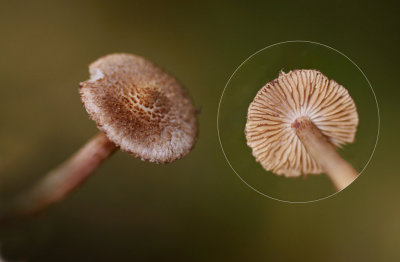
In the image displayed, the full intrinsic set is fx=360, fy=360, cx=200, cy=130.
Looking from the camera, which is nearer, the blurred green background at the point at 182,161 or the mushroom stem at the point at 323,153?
the mushroom stem at the point at 323,153

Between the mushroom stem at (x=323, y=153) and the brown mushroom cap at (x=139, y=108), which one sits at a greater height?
the brown mushroom cap at (x=139, y=108)

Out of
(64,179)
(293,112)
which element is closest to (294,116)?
(293,112)

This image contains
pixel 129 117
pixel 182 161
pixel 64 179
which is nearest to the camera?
pixel 129 117

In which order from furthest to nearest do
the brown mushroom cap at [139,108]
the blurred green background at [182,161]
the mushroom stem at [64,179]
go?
1. the blurred green background at [182,161]
2. the mushroom stem at [64,179]
3. the brown mushroom cap at [139,108]

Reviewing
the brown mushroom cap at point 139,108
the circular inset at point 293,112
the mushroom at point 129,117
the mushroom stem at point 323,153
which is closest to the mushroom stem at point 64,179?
the mushroom at point 129,117

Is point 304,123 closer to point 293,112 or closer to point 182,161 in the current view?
point 293,112

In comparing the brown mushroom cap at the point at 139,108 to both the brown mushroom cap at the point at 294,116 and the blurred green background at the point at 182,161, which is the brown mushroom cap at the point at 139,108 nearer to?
the brown mushroom cap at the point at 294,116

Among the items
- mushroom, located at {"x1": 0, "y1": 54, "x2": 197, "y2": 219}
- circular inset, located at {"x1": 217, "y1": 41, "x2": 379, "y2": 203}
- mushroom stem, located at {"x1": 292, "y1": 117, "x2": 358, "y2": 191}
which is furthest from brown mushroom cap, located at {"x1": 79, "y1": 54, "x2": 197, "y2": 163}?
mushroom stem, located at {"x1": 292, "y1": 117, "x2": 358, "y2": 191}
